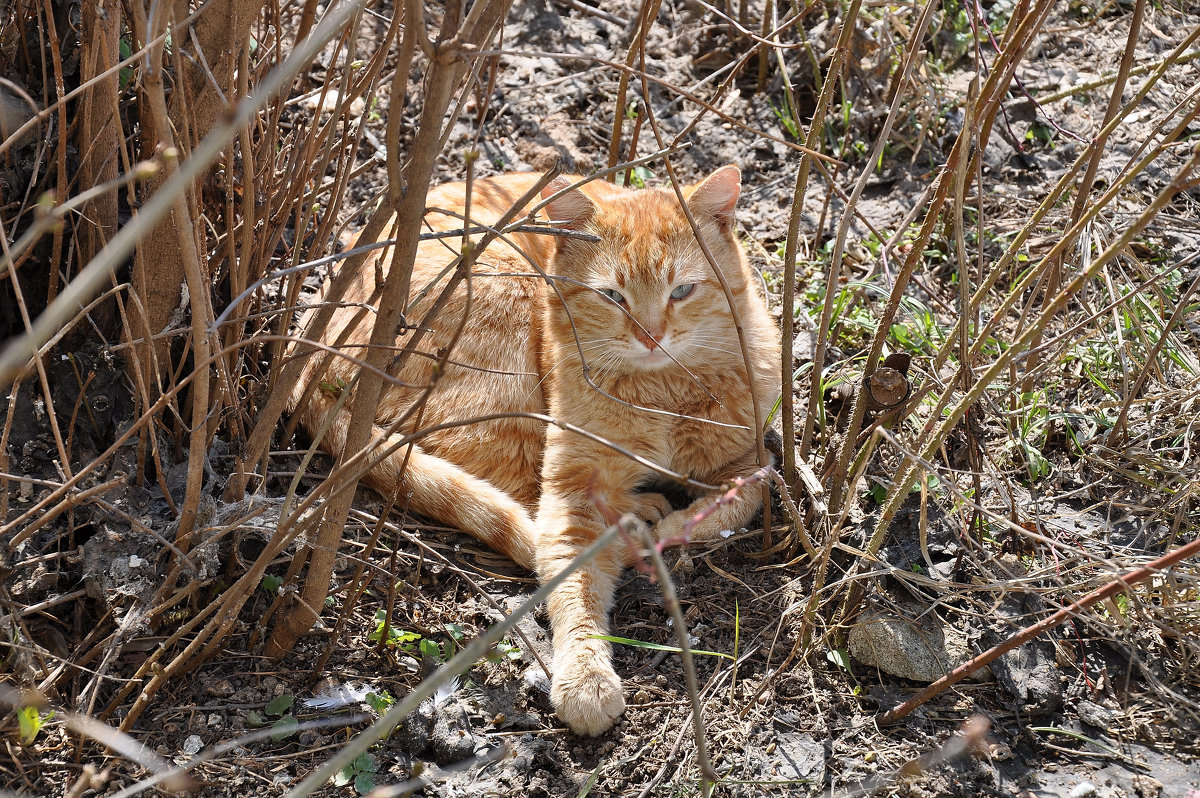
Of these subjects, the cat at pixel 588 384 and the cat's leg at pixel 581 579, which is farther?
the cat at pixel 588 384

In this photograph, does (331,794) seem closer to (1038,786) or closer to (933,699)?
(933,699)

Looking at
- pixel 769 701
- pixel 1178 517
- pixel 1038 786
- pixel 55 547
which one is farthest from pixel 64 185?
pixel 1178 517

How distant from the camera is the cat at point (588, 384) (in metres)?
3.07

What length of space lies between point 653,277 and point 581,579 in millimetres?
1019

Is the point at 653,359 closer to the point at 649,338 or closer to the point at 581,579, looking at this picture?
the point at 649,338

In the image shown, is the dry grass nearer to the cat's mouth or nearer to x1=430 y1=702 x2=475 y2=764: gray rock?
x1=430 y1=702 x2=475 y2=764: gray rock

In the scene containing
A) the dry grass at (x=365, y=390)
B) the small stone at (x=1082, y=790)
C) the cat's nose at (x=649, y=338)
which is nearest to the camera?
the dry grass at (x=365, y=390)

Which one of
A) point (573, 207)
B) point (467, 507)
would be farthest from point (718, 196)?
point (467, 507)

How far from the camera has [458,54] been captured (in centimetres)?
170

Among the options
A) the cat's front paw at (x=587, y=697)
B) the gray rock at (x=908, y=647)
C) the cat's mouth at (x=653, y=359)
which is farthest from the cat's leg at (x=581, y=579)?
the gray rock at (x=908, y=647)

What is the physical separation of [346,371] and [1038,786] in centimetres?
245

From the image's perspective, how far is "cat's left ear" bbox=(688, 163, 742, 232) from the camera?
3.04 m

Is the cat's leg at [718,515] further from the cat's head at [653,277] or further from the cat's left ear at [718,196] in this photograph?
the cat's left ear at [718,196]

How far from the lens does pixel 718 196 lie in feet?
10.2
